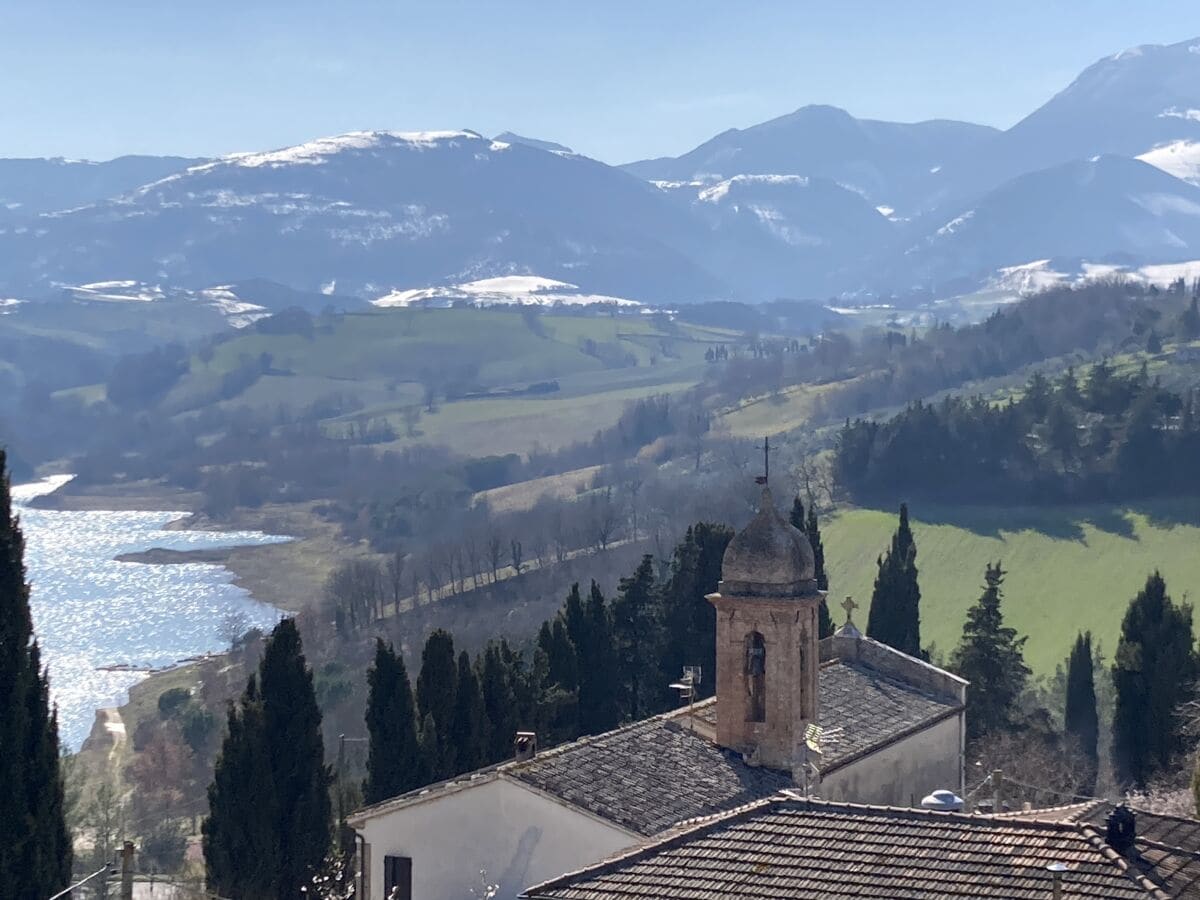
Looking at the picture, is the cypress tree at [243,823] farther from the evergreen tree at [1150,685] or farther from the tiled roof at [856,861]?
the evergreen tree at [1150,685]

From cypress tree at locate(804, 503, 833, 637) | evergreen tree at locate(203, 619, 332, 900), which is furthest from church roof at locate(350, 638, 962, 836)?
cypress tree at locate(804, 503, 833, 637)

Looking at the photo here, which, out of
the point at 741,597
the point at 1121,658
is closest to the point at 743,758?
the point at 741,597

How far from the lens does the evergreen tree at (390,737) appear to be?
44219 mm

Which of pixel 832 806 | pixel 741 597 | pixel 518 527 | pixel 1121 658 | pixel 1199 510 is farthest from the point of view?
pixel 518 527

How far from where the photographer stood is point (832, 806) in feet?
84.3

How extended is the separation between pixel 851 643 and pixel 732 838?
2259 cm

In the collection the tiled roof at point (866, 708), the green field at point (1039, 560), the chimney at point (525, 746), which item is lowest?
the green field at point (1039, 560)

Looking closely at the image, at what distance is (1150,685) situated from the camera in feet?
190

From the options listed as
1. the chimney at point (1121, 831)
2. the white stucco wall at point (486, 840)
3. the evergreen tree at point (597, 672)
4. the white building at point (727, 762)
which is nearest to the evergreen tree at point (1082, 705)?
the evergreen tree at point (597, 672)

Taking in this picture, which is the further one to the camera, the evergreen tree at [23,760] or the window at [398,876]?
the window at [398,876]

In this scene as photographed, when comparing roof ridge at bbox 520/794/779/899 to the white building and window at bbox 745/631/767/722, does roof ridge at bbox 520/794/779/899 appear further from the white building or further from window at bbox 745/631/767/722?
window at bbox 745/631/767/722

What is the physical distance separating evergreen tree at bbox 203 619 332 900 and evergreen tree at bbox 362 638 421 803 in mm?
4079

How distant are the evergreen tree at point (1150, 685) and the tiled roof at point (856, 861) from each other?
33.2 metres

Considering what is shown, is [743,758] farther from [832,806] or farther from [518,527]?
[518,527]
